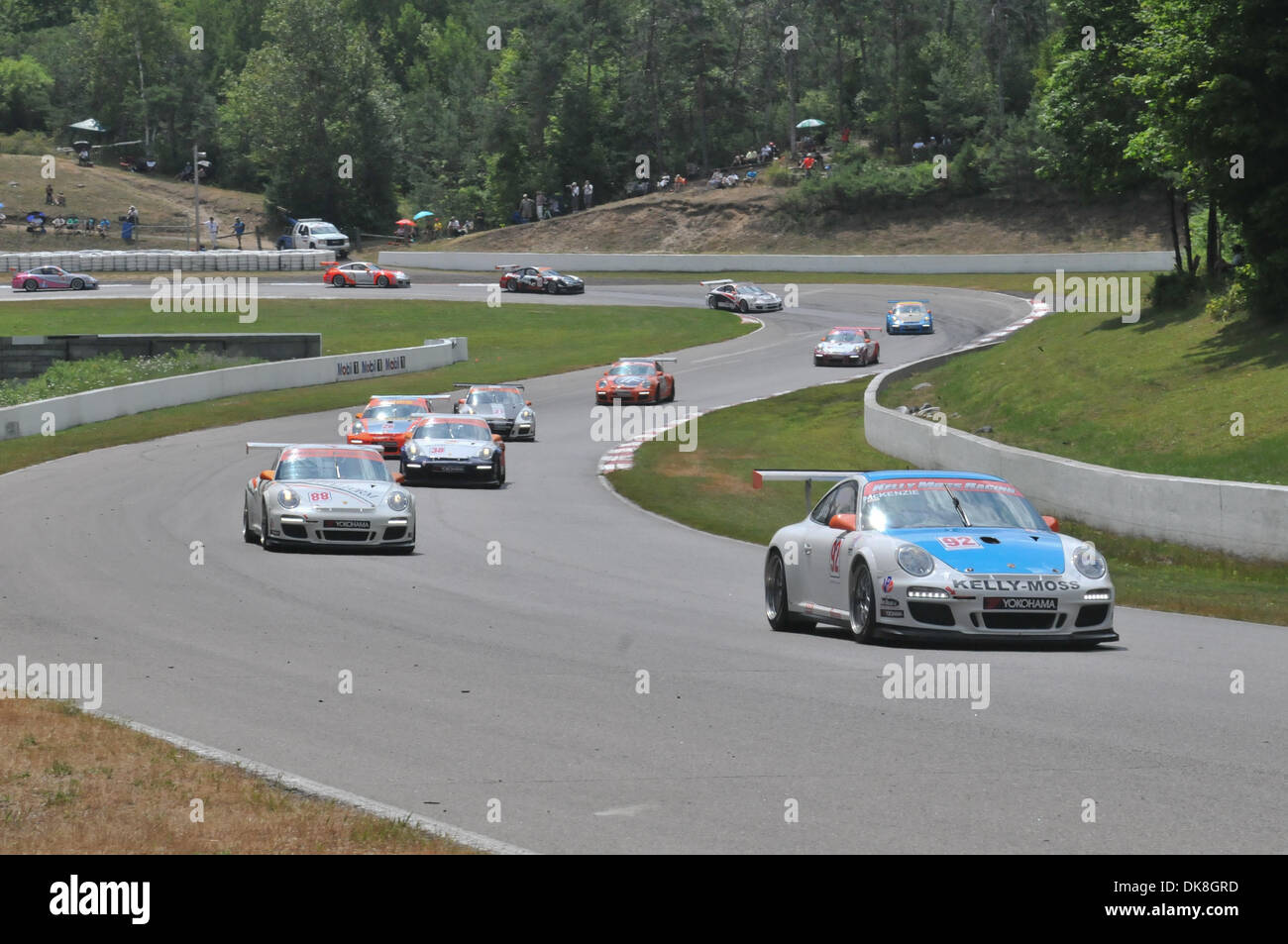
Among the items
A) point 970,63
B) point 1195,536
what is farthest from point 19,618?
point 970,63

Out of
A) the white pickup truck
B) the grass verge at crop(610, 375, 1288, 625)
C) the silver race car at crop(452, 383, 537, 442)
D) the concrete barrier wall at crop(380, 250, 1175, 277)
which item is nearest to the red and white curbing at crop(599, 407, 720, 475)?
the grass verge at crop(610, 375, 1288, 625)

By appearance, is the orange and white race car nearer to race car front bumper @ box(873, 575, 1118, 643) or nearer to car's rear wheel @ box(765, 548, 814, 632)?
car's rear wheel @ box(765, 548, 814, 632)

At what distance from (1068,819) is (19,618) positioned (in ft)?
32.5

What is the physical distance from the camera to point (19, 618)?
13672 millimetres

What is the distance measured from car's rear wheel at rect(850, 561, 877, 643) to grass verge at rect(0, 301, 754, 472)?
22332 millimetres

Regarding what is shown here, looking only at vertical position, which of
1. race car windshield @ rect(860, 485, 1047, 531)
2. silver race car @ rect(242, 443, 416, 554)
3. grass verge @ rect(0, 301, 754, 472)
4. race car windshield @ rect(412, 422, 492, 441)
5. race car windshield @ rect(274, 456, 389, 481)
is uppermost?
race car windshield @ rect(860, 485, 1047, 531)

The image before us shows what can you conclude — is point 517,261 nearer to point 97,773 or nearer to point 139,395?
point 139,395

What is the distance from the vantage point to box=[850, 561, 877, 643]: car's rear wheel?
12242 millimetres

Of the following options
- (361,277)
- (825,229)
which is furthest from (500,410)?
(825,229)

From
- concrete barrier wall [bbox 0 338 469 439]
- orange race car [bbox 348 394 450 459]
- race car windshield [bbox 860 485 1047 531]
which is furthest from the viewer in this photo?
concrete barrier wall [bbox 0 338 469 439]

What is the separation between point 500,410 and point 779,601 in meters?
23.5

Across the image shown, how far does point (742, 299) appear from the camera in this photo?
6819 cm

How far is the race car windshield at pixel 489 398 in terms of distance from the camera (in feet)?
120

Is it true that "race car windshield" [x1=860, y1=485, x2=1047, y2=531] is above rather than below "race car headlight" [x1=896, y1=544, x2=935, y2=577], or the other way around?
above
